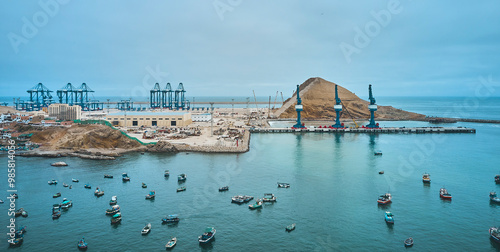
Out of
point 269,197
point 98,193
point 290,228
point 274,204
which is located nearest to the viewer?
point 290,228

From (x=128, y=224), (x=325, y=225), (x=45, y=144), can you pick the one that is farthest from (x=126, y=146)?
→ (x=325, y=225)

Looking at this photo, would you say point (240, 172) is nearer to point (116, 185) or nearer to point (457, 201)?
point (116, 185)

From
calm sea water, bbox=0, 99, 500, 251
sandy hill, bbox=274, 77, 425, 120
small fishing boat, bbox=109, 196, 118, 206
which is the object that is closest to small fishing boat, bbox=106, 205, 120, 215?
calm sea water, bbox=0, 99, 500, 251

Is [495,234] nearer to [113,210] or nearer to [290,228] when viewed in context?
[290,228]

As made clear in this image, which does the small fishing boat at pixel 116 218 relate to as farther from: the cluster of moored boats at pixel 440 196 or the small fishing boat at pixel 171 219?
the cluster of moored boats at pixel 440 196

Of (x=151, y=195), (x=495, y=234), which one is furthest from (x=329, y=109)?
(x=495, y=234)

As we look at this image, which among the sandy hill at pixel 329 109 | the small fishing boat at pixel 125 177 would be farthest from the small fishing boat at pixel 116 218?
the sandy hill at pixel 329 109

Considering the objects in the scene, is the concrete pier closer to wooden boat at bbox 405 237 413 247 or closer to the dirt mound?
the dirt mound
